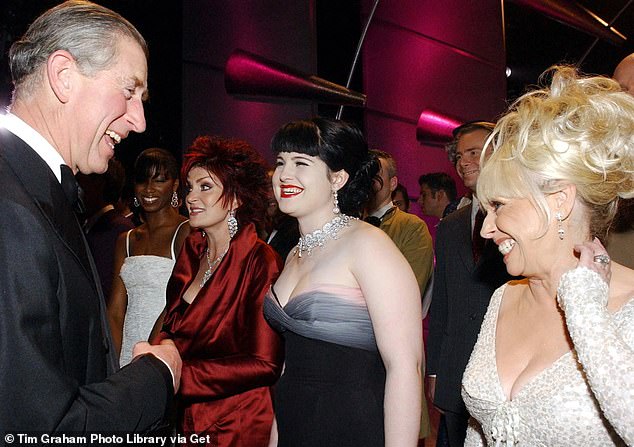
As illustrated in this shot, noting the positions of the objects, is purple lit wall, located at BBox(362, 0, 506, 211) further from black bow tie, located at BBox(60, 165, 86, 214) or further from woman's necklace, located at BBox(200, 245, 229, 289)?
black bow tie, located at BBox(60, 165, 86, 214)

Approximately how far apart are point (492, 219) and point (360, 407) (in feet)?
2.71

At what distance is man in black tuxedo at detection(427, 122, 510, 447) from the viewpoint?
2895 millimetres

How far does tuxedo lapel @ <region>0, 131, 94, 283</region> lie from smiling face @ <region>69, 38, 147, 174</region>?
5.4 inches

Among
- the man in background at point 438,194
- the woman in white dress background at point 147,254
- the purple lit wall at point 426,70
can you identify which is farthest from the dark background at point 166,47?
the woman in white dress background at point 147,254

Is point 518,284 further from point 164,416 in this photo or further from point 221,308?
point 221,308

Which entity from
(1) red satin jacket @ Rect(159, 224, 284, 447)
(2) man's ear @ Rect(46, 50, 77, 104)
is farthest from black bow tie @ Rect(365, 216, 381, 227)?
(2) man's ear @ Rect(46, 50, 77, 104)

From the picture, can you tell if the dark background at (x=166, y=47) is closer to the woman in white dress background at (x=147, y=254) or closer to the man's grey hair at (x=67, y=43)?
the woman in white dress background at (x=147, y=254)

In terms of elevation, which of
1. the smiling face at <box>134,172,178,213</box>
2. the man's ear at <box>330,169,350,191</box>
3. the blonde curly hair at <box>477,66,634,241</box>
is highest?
the smiling face at <box>134,172,178,213</box>

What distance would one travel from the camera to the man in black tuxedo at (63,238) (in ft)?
4.48

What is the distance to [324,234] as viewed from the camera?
2604mm

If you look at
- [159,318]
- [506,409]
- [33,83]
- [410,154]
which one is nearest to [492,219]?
[506,409]

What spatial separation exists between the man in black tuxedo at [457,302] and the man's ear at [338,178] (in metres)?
0.65

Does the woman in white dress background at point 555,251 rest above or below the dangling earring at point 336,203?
below

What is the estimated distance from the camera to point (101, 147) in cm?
183
